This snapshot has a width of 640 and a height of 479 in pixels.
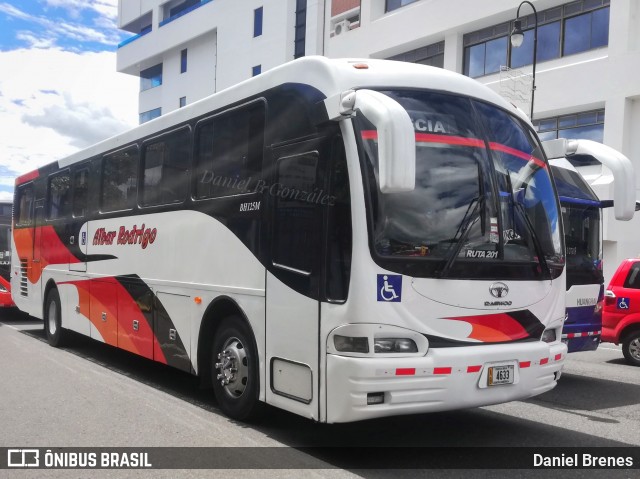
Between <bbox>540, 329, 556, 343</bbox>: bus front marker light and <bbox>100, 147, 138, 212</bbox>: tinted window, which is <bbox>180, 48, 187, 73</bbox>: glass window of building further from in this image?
<bbox>540, 329, 556, 343</bbox>: bus front marker light

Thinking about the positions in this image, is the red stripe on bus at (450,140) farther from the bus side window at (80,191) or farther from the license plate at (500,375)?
the bus side window at (80,191)

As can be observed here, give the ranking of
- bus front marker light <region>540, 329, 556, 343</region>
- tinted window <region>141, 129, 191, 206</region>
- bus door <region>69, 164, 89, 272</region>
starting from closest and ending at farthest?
bus front marker light <region>540, 329, 556, 343</region> < tinted window <region>141, 129, 191, 206</region> < bus door <region>69, 164, 89, 272</region>

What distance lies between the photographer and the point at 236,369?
651 centimetres

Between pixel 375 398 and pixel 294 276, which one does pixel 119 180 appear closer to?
pixel 294 276

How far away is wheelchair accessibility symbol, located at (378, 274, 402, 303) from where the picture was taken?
500 cm

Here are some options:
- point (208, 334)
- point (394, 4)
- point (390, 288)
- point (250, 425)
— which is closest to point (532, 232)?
point (390, 288)

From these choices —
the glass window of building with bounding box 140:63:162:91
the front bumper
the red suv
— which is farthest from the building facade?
the front bumper

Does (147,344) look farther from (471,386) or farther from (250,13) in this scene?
(250,13)

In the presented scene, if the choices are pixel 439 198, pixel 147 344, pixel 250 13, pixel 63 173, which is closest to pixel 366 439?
pixel 439 198

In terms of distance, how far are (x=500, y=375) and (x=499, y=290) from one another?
0.68 m

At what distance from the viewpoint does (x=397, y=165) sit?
4488 mm

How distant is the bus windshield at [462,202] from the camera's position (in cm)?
514

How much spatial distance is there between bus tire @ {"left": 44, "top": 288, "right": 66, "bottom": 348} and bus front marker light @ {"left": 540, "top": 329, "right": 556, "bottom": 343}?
885cm

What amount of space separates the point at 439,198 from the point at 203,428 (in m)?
3.12
